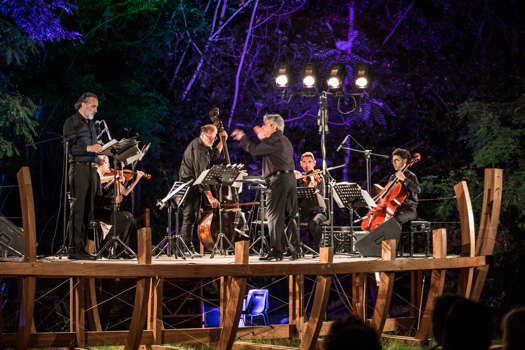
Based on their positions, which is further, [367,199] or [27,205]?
[367,199]

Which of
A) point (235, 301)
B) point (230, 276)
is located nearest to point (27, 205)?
point (230, 276)

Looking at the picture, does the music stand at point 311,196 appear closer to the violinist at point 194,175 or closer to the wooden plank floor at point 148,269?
the violinist at point 194,175

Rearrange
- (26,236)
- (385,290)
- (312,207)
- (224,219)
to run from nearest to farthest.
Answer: (26,236), (385,290), (224,219), (312,207)

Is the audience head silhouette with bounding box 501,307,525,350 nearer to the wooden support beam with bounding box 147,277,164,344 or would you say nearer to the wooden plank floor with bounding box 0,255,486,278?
the wooden plank floor with bounding box 0,255,486,278

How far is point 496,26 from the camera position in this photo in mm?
20062

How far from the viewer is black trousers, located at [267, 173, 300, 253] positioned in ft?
30.2

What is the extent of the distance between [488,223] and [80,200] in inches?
236

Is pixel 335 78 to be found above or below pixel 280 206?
above

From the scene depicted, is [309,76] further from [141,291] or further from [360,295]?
[141,291]

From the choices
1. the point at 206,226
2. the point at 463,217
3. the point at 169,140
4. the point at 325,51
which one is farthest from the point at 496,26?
the point at 206,226

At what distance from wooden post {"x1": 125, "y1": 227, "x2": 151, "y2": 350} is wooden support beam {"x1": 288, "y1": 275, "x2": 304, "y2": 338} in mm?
3121

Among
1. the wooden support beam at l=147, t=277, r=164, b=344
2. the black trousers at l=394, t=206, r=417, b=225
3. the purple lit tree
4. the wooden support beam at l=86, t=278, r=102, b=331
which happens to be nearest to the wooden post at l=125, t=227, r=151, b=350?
the wooden support beam at l=147, t=277, r=164, b=344

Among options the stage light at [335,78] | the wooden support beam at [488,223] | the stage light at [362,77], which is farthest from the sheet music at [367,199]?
the stage light at [362,77]

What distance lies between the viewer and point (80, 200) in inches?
347
